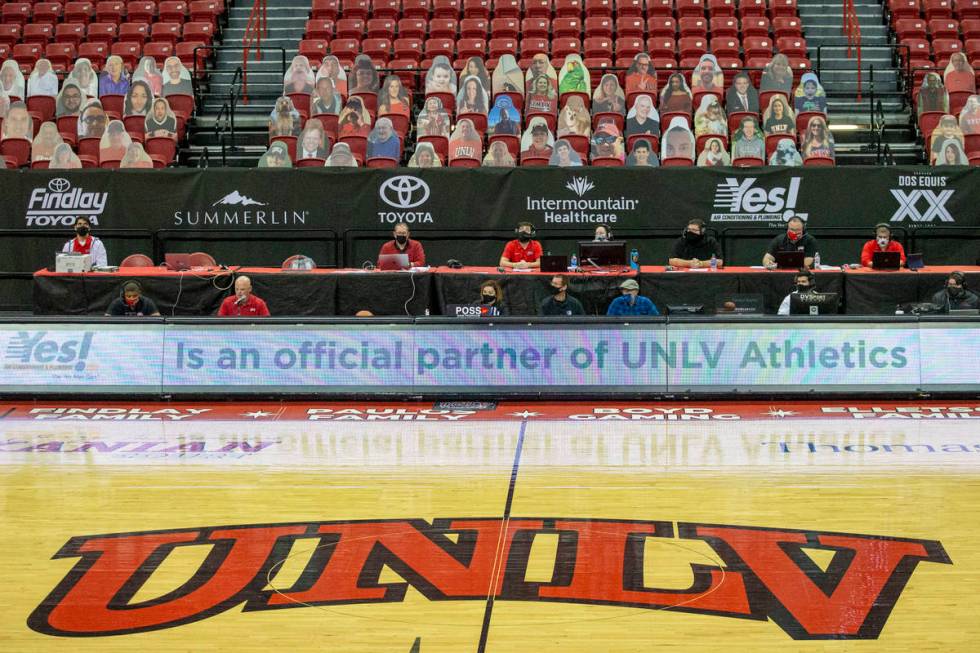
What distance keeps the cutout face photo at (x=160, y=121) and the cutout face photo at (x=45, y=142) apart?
4.64ft

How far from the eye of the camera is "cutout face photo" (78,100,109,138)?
63.9ft

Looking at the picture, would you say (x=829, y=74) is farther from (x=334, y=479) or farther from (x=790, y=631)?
(x=790, y=631)

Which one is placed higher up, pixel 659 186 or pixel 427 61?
pixel 427 61

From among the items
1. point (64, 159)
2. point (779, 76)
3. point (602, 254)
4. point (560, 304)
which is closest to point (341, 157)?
point (64, 159)

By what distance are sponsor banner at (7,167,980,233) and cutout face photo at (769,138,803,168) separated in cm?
51

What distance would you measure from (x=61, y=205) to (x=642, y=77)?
9438 mm

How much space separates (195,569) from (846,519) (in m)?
4.30

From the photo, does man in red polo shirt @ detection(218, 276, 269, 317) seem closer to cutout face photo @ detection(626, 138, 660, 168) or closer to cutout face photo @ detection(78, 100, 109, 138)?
cutout face photo @ detection(626, 138, 660, 168)

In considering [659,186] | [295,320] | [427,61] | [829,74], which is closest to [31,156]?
[427,61]

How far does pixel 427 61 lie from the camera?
21.2 m

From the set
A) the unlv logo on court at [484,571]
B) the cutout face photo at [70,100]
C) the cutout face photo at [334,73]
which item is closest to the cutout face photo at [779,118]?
the cutout face photo at [334,73]

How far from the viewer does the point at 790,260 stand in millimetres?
15102

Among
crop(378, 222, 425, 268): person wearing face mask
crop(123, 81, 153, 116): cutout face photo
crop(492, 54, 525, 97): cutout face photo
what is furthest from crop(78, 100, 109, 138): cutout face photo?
crop(492, 54, 525, 97): cutout face photo

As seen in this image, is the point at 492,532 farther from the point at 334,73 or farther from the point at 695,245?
the point at 334,73
